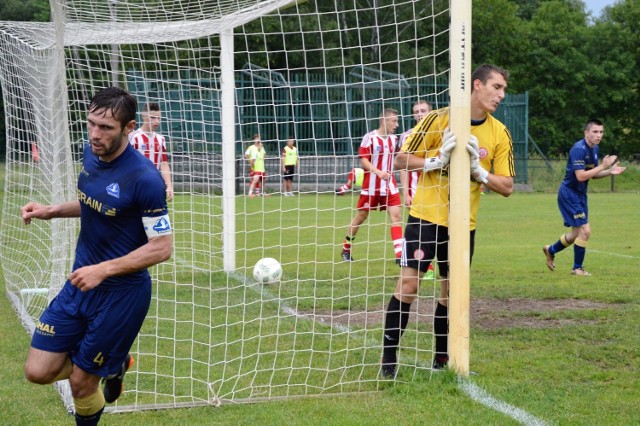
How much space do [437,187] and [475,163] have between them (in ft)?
1.19

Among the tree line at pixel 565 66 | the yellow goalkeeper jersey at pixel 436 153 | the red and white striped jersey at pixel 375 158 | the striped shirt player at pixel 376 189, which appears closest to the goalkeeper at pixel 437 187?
the yellow goalkeeper jersey at pixel 436 153

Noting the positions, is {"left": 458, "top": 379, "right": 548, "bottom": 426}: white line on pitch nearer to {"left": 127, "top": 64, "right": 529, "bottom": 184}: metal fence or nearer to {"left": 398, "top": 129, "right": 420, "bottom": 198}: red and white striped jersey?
{"left": 398, "top": 129, "right": 420, "bottom": 198}: red and white striped jersey

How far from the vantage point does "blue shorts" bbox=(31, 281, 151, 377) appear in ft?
15.8

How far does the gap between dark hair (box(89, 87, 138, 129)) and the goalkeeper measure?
8.14ft

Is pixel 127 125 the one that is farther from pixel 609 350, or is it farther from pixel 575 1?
pixel 575 1

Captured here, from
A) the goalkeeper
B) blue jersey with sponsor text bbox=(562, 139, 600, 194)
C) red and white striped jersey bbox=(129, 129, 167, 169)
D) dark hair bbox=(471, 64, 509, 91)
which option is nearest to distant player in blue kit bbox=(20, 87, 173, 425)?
the goalkeeper

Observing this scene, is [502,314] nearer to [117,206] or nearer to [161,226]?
[161,226]

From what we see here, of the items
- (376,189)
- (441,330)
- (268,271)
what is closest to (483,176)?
(441,330)

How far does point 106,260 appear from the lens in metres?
4.89

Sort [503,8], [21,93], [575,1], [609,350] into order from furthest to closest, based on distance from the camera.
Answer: [575,1], [503,8], [21,93], [609,350]

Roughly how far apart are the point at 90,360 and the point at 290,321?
153 inches

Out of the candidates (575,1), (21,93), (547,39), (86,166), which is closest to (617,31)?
(547,39)

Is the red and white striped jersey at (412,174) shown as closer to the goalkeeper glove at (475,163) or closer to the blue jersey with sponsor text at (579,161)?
the goalkeeper glove at (475,163)

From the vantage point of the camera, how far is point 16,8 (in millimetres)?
56250
